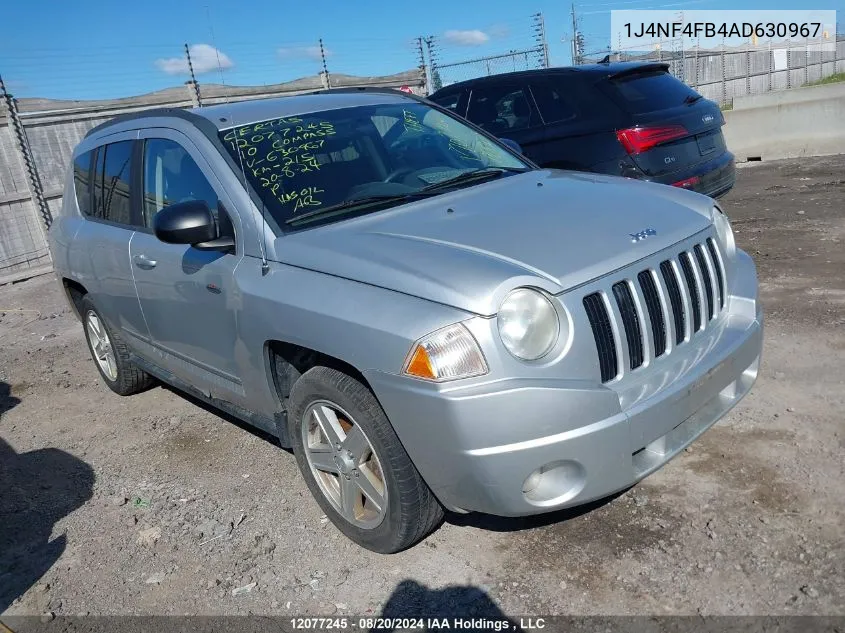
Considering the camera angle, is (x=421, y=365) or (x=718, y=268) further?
(x=718, y=268)

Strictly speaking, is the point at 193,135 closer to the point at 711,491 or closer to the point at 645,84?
the point at 711,491

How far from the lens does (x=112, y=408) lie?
5379 millimetres

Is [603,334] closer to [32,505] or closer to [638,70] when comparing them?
[32,505]

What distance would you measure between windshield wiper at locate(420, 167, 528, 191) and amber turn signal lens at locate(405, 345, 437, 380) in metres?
1.35

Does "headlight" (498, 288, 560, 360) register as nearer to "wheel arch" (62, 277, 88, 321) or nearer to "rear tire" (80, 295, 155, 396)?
"rear tire" (80, 295, 155, 396)

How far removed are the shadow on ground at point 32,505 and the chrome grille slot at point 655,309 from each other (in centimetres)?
294

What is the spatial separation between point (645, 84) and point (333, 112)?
371 cm

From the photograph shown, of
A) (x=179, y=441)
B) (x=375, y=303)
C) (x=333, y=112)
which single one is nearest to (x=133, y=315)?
(x=179, y=441)

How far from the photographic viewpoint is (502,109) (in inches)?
283

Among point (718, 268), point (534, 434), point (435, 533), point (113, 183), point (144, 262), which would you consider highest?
point (113, 183)

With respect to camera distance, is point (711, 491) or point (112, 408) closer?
point (711, 491)

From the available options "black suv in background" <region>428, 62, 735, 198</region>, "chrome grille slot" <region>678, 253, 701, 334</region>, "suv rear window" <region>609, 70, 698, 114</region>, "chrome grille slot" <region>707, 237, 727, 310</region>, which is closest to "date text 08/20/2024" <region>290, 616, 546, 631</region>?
"chrome grille slot" <region>678, 253, 701, 334</region>

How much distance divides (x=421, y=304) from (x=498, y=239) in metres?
0.48

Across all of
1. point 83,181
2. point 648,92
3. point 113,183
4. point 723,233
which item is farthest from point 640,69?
point 83,181
